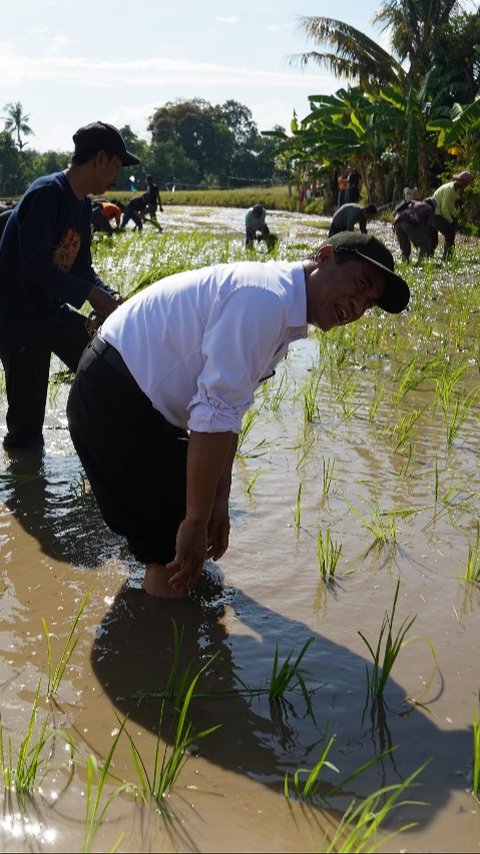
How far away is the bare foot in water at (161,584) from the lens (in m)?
2.64

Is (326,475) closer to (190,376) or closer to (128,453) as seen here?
(128,453)

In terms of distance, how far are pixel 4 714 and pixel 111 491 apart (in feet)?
2.32

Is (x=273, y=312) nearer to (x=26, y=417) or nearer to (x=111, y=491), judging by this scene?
(x=111, y=491)

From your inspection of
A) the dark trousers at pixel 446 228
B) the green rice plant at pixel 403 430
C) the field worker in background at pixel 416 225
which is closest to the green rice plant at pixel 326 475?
the green rice plant at pixel 403 430

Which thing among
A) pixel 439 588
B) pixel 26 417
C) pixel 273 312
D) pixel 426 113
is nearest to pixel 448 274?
pixel 26 417

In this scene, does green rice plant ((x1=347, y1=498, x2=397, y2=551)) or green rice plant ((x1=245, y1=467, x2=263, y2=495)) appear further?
green rice plant ((x1=245, y1=467, x2=263, y2=495))

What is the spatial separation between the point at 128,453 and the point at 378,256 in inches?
32.7

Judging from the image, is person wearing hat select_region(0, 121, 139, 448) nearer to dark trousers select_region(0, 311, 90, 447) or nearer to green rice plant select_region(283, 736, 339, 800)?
dark trousers select_region(0, 311, 90, 447)

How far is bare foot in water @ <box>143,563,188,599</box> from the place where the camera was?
2645 millimetres

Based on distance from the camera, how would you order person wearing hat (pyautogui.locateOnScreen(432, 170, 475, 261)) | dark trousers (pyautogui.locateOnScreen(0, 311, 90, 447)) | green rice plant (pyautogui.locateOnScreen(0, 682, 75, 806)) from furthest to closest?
person wearing hat (pyautogui.locateOnScreen(432, 170, 475, 261)), dark trousers (pyautogui.locateOnScreen(0, 311, 90, 447)), green rice plant (pyautogui.locateOnScreen(0, 682, 75, 806))

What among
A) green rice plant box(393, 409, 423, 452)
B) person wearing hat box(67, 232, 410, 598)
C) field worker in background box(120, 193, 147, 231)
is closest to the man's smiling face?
person wearing hat box(67, 232, 410, 598)

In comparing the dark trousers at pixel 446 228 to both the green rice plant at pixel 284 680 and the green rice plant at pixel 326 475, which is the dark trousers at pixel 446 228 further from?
the green rice plant at pixel 284 680

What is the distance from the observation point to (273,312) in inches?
79.9

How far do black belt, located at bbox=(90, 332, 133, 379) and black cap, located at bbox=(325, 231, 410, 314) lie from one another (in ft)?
2.02
